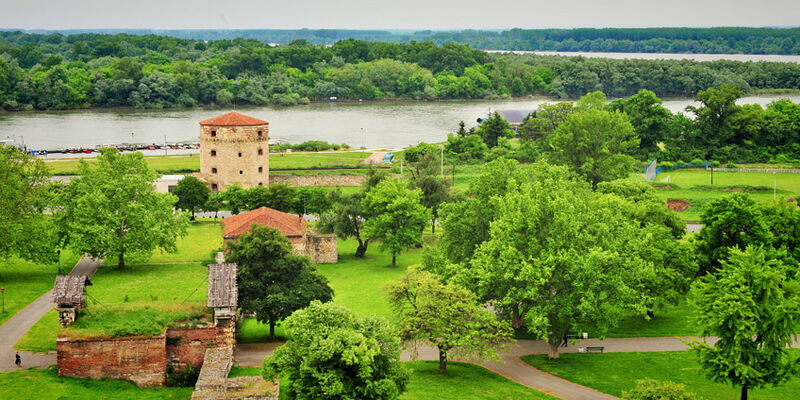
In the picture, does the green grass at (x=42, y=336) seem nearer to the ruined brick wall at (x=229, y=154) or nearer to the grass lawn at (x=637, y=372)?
the grass lawn at (x=637, y=372)

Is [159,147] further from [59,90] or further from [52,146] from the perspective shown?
[59,90]

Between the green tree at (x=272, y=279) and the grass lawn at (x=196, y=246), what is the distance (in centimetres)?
1317

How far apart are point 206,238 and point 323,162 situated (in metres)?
30.7

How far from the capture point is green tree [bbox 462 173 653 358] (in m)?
34.9

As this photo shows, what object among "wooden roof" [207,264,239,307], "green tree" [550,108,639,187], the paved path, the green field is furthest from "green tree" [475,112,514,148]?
"wooden roof" [207,264,239,307]

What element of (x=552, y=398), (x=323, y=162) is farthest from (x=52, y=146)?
(x=552, y=398)

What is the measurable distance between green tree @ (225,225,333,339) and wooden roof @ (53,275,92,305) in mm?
6532

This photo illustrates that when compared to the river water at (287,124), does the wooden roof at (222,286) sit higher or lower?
lower

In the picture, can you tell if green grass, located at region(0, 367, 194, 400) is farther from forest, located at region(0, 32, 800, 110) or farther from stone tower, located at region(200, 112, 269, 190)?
forest, located at region(0, 32, 800, 110)

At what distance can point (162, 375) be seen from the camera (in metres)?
31.2

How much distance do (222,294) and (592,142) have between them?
46.6 meters

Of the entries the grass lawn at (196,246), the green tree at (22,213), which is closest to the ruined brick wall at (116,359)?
the green tree at (22,213)

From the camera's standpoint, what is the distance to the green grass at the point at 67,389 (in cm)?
2834

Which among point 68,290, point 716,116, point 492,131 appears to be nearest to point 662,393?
point 68,290
